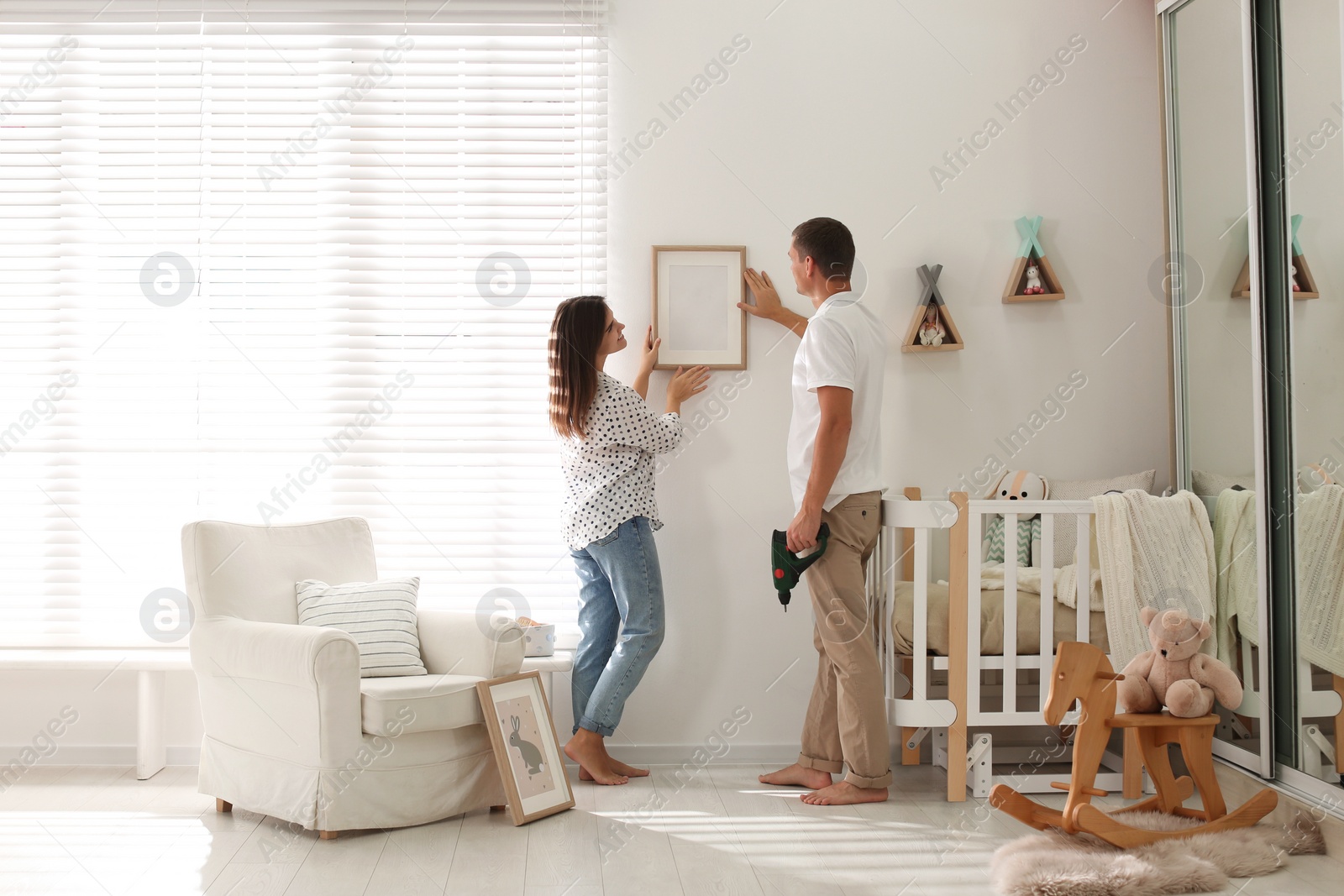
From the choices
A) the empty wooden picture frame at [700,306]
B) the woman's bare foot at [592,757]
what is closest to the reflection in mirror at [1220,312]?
the empty wooden picture frame at [700,306]

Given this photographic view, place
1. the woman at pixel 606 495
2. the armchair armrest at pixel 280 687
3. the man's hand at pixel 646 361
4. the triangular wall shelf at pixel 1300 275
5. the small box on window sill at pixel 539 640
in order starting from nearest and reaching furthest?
the armchair armrest at pixel 280 687 → the triangular wall shelf at pixel 1300 275 → the woman at pixel 606 495 → the small box on window sill at pixel 539 640 → the man's hand at pixel 646 361

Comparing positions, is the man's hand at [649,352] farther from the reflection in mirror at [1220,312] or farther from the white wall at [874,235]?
the reflection in mirror at [1220,312]

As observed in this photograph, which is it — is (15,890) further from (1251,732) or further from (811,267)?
(1251,732)

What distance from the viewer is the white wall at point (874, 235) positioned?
9.96 ft

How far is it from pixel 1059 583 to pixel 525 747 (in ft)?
5.32

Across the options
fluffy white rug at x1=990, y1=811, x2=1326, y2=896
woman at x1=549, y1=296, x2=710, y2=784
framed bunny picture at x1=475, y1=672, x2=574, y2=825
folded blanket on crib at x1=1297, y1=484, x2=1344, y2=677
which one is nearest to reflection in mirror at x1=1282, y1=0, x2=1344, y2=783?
folded blanket on crib at x1=1297, y1=484, x2=1344, y2=677

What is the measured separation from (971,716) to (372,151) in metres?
2.56

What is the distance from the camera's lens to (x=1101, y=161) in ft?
10.3

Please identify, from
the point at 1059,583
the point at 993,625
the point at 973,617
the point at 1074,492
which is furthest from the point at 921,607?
the point at 1074,492

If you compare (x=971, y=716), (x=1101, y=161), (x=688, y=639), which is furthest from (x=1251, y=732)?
(x=1101, y=161)

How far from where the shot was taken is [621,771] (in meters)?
2.82

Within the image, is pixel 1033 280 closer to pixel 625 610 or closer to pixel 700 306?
pixel 700 306

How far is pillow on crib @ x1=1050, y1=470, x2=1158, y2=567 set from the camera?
116 inches

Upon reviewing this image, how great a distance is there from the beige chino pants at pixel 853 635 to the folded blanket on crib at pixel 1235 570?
101 centimetres
